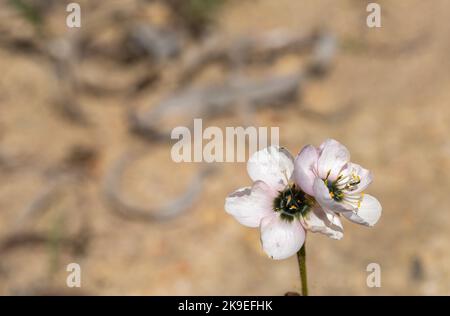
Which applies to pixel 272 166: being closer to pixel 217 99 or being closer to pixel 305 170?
pixel 305 170

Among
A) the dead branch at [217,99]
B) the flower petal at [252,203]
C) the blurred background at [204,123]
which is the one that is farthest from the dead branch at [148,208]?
the flower petal at [252,203]

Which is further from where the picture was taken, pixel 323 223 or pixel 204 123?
pixel 204 123

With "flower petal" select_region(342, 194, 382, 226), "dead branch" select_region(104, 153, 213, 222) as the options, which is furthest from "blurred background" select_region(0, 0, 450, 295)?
"flower petal" select_region(342, 194, 382, 226)

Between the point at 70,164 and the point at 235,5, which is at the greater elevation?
the point at 235,5

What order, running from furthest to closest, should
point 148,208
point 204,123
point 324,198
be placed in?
point 204,123 → point 148,208 → point 324,198

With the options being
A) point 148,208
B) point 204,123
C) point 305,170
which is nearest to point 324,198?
point 305,170
